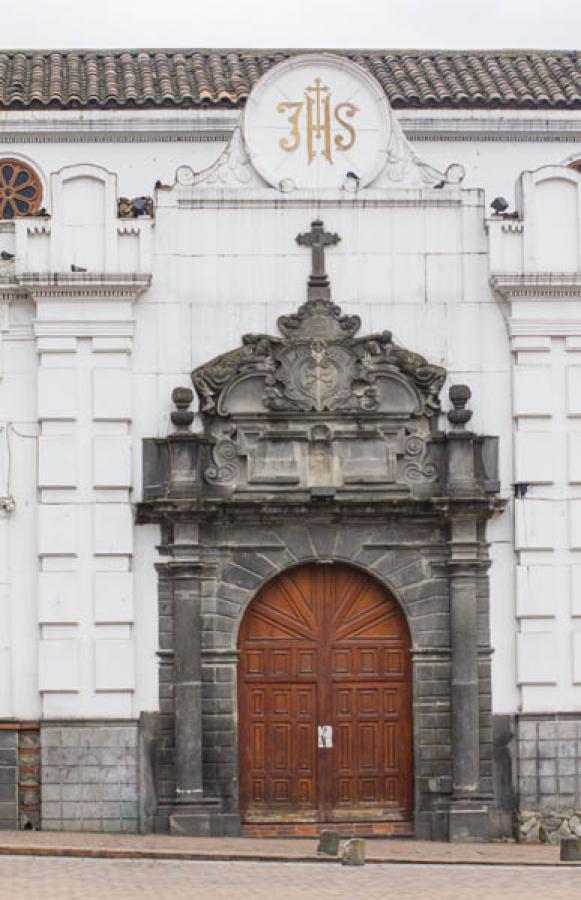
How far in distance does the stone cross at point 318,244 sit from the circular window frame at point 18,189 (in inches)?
290

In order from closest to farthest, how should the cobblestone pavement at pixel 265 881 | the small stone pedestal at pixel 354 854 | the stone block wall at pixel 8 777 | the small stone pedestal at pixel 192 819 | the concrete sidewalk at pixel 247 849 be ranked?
1. the cobblestone pavement at pixel 265 881
2. the small stone pedestal at pixel 354 854
3. the concrete sidewalk at pixel 247 849
4. the small stone pedestal at pixel 192 819
5. the stone block wall at pixel 8 777

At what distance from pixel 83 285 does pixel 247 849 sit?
6.30 meters

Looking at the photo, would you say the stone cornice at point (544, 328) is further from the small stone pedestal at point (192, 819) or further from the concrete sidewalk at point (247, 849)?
the small stone pedestal at point (192, 819)

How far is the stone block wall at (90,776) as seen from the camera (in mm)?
23578

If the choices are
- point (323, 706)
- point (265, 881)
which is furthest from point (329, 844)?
point (323, 706)

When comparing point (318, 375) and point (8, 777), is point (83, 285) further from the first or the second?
point (8, 777)

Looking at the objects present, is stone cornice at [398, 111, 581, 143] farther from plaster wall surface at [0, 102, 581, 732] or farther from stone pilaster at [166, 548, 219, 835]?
stone pilaster at [166, 548, 219, 835]

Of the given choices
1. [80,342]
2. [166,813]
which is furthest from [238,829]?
[80,342]

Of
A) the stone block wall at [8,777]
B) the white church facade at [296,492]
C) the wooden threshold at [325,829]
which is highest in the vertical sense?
the white church facade at [296,492]

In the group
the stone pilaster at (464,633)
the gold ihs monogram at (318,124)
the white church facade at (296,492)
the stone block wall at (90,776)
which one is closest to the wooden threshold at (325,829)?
the white church facade at (296,492)

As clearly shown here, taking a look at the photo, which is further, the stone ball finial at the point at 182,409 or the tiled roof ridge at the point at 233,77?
the tiled roof ridge at the point at 233,77

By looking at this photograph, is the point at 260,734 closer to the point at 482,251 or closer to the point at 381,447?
the point at 381,447

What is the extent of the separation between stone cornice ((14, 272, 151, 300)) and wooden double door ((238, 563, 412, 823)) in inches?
140

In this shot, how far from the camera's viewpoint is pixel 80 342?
79.2 ft
